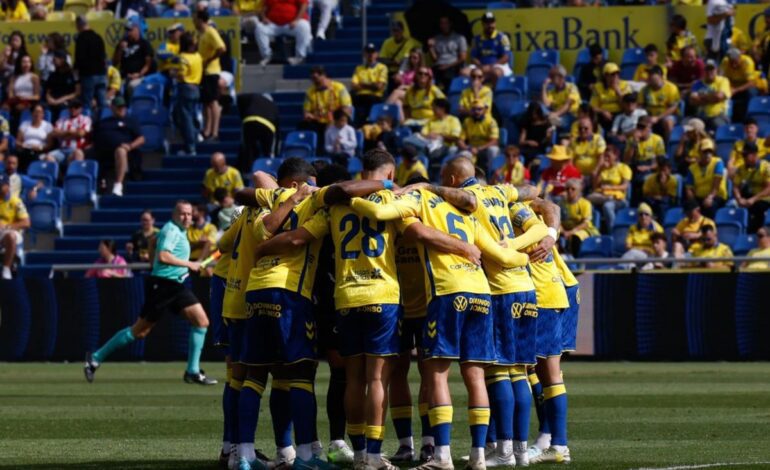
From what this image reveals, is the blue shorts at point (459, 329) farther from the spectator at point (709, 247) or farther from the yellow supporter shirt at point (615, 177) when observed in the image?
the yellow supporter shirt at point (615, 177)

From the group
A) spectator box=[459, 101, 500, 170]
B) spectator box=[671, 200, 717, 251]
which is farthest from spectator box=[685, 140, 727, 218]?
spectator box=[459, 101, 500, 170]

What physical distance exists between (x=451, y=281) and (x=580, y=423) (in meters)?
4.43

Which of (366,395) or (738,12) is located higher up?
(738,12)

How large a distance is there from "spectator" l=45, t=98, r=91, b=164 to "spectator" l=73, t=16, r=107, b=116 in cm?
56

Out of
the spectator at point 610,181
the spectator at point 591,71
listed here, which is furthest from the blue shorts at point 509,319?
the spectator at point 591,71

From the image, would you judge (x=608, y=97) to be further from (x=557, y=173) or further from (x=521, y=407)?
(x=521, y=407)

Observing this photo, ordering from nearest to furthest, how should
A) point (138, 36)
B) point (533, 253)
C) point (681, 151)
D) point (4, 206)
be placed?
point (533, 253)
point (681, 151)
point (4, 206)
point (138, 36)

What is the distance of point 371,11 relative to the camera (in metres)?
32.1

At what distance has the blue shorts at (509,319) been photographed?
36.6 feet

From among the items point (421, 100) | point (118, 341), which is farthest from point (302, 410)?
point (421, 100)

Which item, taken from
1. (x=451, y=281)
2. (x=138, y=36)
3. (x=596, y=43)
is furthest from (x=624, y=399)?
(x=138, y=36)

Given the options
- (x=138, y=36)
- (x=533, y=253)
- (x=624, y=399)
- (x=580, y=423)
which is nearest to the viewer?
(x=533, y=253)

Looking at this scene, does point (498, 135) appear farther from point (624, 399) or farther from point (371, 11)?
point (624, 399)

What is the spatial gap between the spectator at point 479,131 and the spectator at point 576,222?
2.39 meters
